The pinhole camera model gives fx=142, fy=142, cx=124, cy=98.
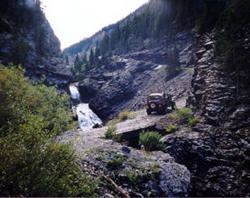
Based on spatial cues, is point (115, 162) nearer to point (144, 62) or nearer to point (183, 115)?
point (183, 115)

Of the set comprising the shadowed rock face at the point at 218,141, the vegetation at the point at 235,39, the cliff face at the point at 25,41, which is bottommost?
the shadowed rock face at the point at 218,141

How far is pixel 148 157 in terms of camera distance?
23.1ft

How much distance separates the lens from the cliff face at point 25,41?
36812 millimetres

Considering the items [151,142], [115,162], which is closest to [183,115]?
[151,142]

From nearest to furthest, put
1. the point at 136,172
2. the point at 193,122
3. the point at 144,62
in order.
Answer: the point at 136,172, the point at 193,122, the point at 144,62

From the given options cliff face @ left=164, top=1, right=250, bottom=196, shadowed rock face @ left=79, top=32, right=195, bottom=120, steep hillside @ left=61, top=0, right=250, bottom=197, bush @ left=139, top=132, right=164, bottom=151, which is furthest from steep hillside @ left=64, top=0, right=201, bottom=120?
bush @ left=139, top=132, right=164, bottom=151

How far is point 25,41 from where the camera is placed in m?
49.4

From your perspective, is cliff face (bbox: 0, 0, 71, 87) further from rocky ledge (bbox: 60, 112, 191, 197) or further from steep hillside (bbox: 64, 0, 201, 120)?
rocky ledge (bbox: 60, 112, 191, 197)

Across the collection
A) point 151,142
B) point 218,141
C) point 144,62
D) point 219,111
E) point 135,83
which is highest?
point 144,62

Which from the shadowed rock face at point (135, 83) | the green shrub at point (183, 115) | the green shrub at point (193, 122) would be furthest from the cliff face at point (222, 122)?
the shadowed rock face at point (135, 83)

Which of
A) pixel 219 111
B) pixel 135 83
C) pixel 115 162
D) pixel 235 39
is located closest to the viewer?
pixel 115 162

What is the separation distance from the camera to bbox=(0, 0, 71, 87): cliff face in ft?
121

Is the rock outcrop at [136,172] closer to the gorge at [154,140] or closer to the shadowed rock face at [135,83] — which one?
the gorge at [154,140]

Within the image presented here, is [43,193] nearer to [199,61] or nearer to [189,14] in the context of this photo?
[199,61]
